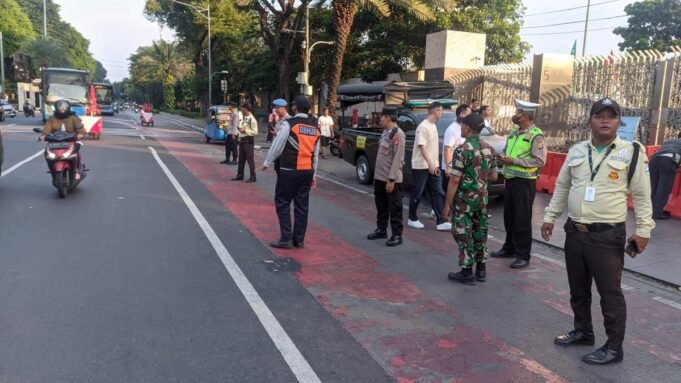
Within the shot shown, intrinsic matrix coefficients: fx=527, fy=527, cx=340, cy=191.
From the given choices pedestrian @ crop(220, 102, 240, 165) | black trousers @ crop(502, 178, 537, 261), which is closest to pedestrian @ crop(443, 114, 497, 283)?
black trousers @ crop(502, 178, 537, 261)

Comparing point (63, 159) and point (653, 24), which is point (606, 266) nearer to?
point (63, 159)

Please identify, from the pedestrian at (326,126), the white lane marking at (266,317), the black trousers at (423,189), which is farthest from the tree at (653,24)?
the white lane marking at (266,317)

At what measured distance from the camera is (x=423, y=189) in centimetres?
801

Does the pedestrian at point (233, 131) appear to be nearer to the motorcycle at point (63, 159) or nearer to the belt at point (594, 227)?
the motorcycle at point (63, 159)

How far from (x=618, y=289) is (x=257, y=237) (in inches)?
177

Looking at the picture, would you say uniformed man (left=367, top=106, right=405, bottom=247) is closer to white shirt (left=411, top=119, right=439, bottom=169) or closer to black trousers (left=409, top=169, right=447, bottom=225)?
white shirt (left=411, top=119, right=439, bottom=169)

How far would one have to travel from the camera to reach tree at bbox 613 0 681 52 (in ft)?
164

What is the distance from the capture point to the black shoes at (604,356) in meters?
3.76

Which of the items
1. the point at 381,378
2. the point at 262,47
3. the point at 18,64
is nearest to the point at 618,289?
the point at 381,378

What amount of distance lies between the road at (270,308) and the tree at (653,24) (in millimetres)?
52719

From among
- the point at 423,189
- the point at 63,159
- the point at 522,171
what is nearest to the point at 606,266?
the point at 522,171

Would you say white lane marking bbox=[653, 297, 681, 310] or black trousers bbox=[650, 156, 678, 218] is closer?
white lane marking bbox=[653, 297, 681, 310]

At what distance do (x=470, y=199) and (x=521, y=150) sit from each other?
121cm

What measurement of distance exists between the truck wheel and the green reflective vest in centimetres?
614
